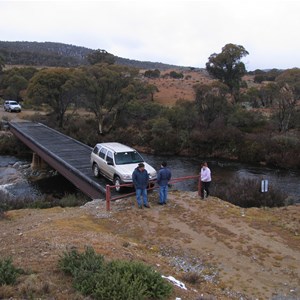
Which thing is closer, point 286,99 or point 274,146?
point 274,146

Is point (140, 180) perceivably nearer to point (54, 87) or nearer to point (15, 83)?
point (54, 87)

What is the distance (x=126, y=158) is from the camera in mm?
17422

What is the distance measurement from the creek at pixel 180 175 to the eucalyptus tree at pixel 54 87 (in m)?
9.49

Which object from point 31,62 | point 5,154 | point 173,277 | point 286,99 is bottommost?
point 5,154

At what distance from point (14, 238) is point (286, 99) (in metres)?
34.4

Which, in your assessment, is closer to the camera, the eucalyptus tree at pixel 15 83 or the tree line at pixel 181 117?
the tree line at pixel 181 117

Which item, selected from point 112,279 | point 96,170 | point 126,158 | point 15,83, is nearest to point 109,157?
point 126,158

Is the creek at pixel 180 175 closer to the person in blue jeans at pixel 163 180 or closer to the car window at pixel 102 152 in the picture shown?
the car window at pixel 102 152

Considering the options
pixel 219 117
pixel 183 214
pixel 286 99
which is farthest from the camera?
pixel 219 117

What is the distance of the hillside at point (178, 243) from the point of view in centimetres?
822

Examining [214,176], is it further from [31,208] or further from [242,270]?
[242,270]

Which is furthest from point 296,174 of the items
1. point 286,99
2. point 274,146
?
point 286,99

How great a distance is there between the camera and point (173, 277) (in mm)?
8570

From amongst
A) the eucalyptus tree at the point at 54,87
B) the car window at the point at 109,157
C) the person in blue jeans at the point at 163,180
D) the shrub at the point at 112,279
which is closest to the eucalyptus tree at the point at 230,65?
the eucalyptus tree at the point at 54,87
